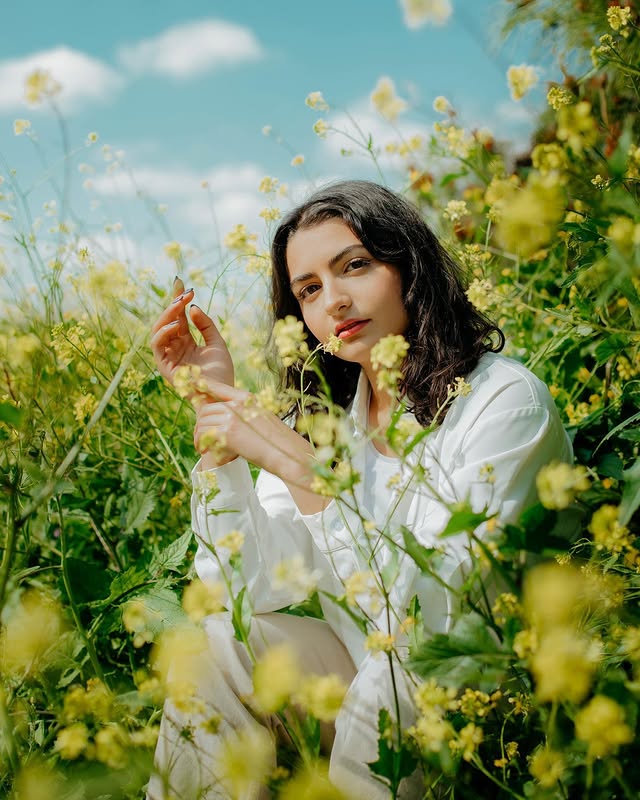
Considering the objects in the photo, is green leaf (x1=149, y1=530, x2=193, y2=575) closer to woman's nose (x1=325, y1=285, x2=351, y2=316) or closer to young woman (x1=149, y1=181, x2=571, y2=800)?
young woman (x1=149, y1=181, x2=571, y2=800)

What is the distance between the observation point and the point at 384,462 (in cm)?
142

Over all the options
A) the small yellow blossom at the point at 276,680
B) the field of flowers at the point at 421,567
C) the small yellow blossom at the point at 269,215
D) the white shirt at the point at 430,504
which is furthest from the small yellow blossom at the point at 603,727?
the small yellow blossom at the point at 269,215

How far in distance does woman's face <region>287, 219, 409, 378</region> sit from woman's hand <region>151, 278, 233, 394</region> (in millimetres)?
191

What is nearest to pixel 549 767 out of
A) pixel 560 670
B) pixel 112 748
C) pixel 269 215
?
pixel 560 670

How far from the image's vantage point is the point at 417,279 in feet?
4.86

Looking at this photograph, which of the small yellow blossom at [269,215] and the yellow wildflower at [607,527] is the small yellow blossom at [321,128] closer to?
the small yellow blossom at [269,215]

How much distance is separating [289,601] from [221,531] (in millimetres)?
177

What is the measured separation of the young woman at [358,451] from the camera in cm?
105

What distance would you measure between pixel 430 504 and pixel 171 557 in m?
0.49

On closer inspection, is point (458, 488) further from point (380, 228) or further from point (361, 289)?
point (380, 228)

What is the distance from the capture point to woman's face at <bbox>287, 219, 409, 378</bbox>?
1.35m

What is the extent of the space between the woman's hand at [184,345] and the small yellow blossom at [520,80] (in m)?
0.68

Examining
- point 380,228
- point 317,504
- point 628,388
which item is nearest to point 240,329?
point 380,228

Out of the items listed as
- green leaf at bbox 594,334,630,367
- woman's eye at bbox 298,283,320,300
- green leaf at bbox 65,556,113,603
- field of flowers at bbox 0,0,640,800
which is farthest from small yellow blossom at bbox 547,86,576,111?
green leaf at bbox 65,556,113,603
